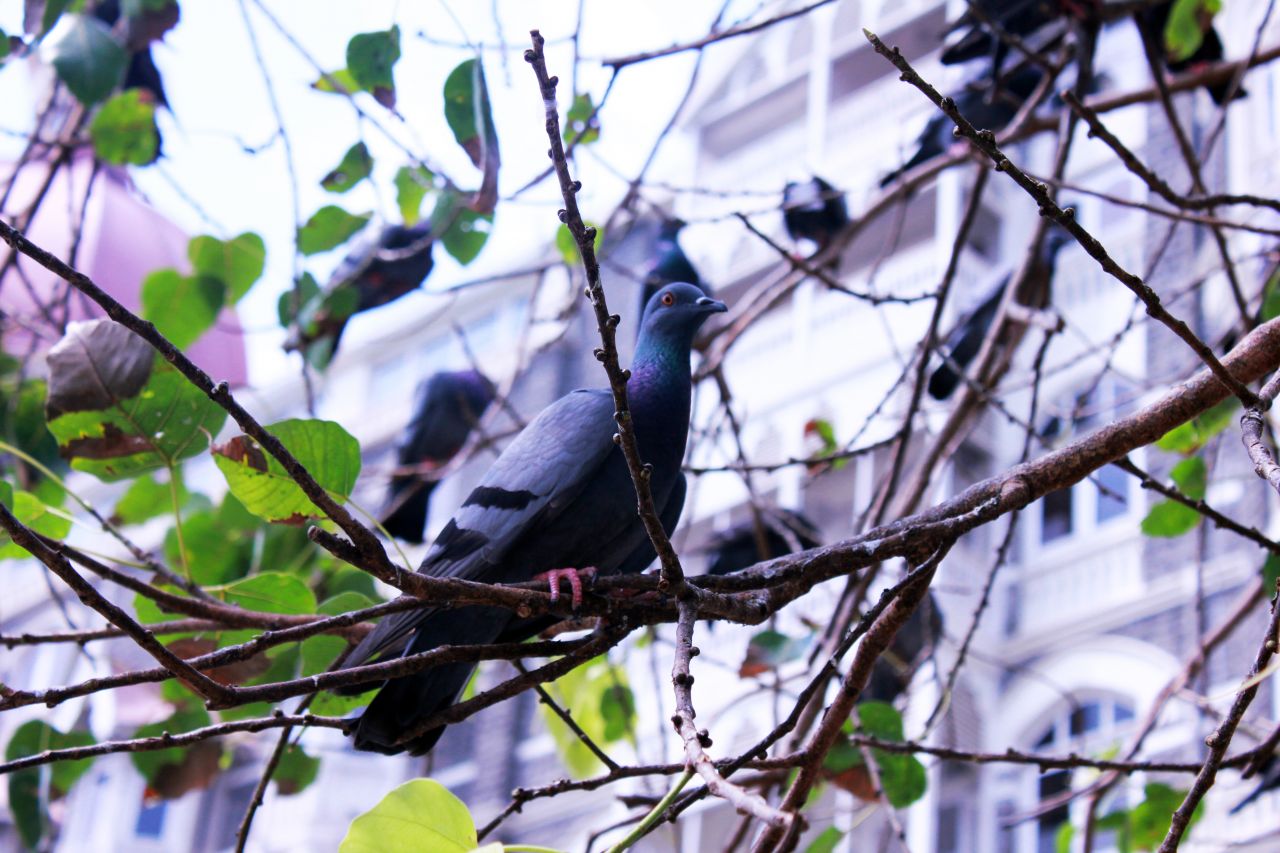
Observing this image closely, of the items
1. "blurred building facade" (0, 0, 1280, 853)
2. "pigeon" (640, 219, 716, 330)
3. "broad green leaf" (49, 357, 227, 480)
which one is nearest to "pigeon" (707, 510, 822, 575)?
"pigeon" (640, 219, 716, 330)

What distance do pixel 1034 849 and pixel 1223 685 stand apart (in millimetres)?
1491

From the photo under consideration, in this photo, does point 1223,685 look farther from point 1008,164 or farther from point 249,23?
point 1008,164

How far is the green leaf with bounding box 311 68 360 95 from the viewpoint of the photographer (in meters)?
3.42

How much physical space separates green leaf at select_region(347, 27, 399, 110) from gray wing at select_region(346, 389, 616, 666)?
3.14 feet

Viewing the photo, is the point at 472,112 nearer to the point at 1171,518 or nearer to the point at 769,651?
the point at 769,651

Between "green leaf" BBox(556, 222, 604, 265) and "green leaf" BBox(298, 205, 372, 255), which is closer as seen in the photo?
"green leaf" BBox(298, 205, 372, 255)

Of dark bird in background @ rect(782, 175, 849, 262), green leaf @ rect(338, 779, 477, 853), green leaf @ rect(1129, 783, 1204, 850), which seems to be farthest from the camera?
dark bird in background @ rect(782, 175, 849, 262)

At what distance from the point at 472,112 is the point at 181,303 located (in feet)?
4.12

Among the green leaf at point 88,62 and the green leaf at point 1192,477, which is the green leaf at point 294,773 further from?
the green leaf at point 1192,477

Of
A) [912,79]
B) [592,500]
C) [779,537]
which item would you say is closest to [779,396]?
[779,537]

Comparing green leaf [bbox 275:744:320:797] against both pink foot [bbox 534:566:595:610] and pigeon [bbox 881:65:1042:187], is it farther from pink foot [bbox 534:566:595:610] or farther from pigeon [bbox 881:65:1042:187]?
pigeon [bbox 881:65:1042:187]

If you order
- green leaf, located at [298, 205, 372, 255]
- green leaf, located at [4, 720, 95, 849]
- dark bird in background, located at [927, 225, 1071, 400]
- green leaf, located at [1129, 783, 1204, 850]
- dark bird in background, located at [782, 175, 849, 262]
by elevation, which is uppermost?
dark bird in background, located at [782, 175, 849, 262]

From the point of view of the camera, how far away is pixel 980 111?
4086 mm

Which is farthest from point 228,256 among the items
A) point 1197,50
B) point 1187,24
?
point 1197,50
